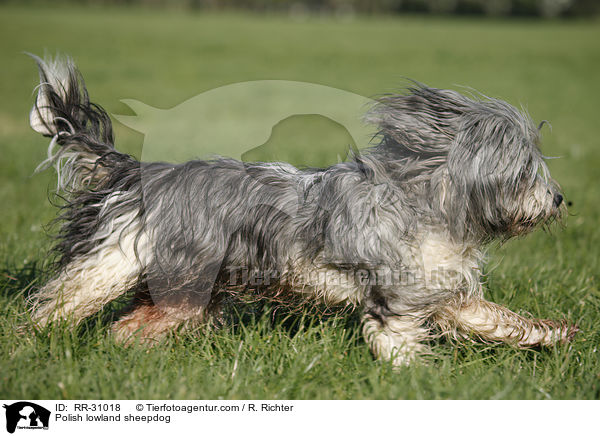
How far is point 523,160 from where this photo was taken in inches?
121

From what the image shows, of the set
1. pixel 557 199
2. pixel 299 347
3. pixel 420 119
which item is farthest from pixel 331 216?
pixel 557 199

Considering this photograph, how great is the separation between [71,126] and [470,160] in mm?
2184

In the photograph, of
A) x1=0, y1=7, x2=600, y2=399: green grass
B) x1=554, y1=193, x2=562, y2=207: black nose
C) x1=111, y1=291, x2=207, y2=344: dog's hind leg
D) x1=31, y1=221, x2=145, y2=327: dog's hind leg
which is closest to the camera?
x1=0, y1=7, x2=600, y2=399: green grass

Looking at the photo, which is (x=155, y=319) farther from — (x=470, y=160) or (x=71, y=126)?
(x=470, y=160)

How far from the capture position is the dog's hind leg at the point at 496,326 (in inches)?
135

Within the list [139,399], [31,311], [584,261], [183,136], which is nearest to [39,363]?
[31,311]

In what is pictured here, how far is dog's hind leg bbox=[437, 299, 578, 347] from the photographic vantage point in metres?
3.42

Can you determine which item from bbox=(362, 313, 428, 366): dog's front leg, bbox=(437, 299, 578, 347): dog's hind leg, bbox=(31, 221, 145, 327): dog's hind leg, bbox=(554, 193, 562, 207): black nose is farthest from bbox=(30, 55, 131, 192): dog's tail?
bbox=(554, 193, 562, 207): black nose

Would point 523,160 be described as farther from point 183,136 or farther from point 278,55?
point 278,55

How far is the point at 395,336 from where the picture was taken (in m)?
3.10

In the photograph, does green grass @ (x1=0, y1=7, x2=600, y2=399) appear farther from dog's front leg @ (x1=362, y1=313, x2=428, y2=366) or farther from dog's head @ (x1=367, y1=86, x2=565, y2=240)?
dog's head @ (x1=367, y1=86, x2=565, y2=240)

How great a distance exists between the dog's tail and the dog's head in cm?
157
